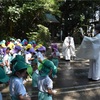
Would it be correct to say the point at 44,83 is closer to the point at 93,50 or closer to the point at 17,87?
the point at 17,87

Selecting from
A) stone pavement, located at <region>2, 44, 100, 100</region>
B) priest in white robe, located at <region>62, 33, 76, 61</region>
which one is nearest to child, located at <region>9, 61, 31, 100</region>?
stone pavement, located at <region>2, 44, 100, 100</region>

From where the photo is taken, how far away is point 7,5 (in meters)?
16.8

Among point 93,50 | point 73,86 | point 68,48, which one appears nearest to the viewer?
point 73,86

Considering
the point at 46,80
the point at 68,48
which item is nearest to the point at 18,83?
the point at 46,80

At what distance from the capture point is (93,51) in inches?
359

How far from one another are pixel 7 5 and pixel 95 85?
33.2 feet

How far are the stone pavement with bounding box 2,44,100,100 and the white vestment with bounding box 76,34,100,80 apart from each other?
43 cm

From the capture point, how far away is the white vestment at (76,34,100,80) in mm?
9102

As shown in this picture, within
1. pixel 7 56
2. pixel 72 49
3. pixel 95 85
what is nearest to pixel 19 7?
pixel 72 49

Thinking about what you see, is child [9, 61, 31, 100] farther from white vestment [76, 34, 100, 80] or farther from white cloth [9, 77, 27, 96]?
white vestment [76, 34, 100, 80]

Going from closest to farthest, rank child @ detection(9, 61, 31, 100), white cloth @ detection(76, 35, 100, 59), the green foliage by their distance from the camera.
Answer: child @ detection(9, 61, 31, 100)
white cloth @ detection(76, 35, 100, 59)
the green foliage

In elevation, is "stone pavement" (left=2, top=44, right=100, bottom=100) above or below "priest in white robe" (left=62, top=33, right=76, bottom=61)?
below

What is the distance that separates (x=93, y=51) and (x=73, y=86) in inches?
59.0

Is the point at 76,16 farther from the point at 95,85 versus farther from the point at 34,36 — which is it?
the point at 95,85
